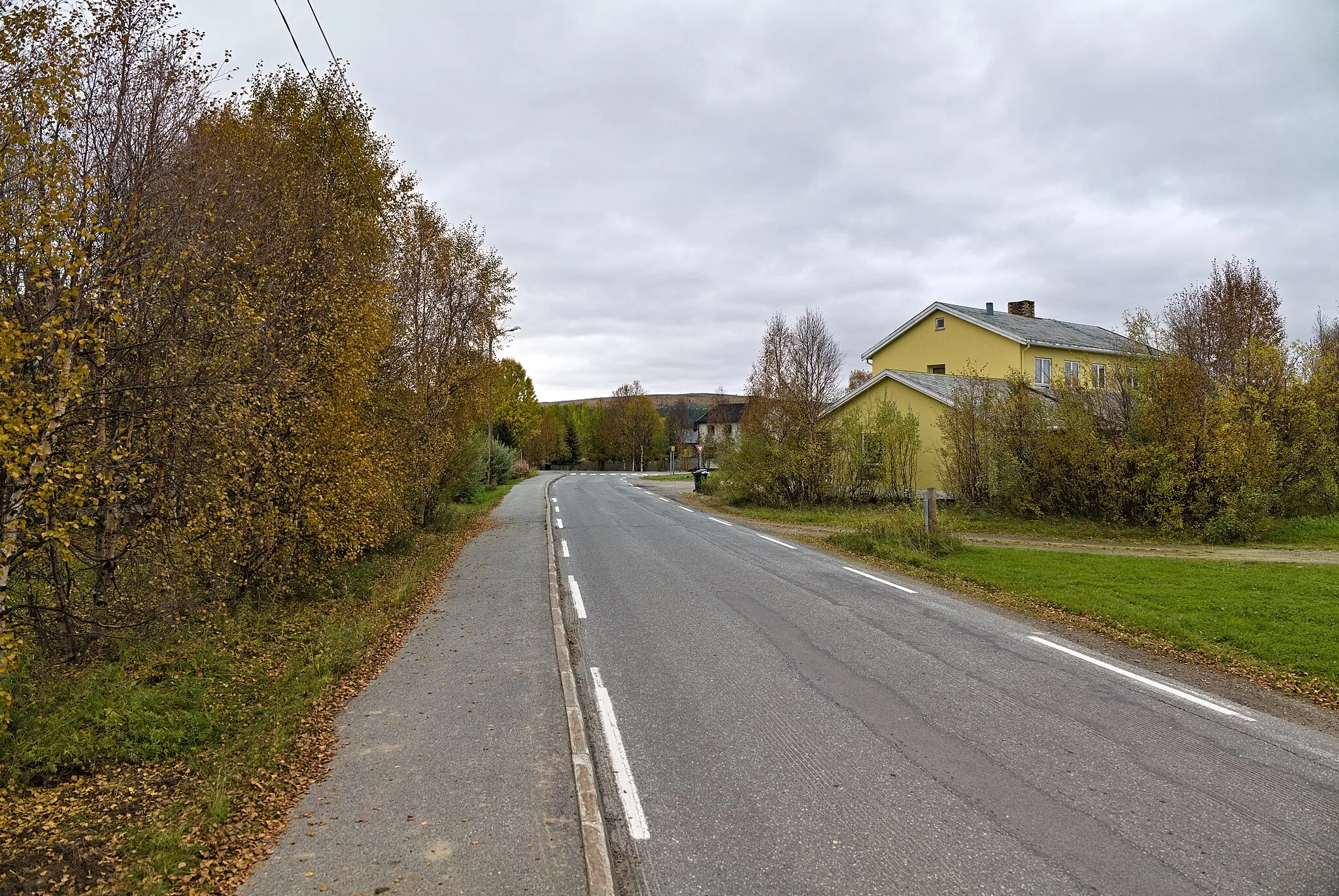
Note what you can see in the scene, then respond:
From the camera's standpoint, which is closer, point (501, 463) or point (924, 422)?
point (924, 422)

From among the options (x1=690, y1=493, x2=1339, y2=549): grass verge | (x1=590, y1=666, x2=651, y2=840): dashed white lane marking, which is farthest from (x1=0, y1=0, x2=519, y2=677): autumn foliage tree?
(x1=690, y1=493, x2=1339, y2=549): grass verge

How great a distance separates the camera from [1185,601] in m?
9.78

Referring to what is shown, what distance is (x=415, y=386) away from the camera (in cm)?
1678

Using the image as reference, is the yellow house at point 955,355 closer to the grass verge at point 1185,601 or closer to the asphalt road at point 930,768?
the grass verge at point 1185,601

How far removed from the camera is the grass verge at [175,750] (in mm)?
3707

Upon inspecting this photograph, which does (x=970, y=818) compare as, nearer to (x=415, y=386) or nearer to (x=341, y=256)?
(x=341, y=256)

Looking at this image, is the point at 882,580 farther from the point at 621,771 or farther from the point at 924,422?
the point at 924,422

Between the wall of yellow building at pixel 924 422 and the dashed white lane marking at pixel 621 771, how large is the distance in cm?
2162

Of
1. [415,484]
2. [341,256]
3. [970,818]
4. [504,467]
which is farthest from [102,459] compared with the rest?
[504,467]

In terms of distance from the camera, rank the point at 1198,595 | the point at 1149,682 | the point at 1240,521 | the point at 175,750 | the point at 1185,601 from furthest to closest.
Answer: the point at 1240,521
the point at 1198,595
the point at 1185,601
the point at 1149,682
the point at 175,750

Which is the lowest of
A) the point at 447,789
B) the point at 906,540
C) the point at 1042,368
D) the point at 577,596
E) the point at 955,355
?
the point at 447,789

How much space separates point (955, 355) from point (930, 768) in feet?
116

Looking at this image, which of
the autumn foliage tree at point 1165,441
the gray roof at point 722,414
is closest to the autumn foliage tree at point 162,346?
the autumn foliage tree at point 1165,441

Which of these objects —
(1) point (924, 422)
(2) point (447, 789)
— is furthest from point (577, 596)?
(1) point (924, 422)
